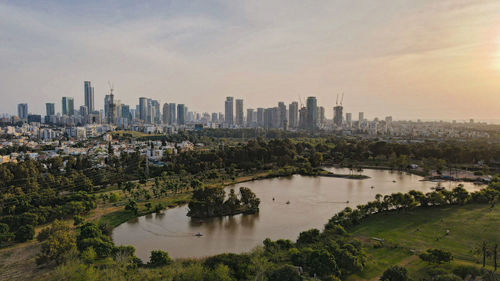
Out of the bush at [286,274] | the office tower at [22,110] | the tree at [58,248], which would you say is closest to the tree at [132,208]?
the tree at [58,248]

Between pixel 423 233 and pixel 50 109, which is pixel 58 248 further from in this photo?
pixel 50 109

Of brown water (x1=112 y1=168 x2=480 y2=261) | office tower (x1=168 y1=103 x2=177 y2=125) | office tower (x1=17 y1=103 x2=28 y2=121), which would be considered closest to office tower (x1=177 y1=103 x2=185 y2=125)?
office tower (x1=168 y1=103 x2=177 y2=125)

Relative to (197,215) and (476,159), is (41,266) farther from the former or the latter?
(476,159)

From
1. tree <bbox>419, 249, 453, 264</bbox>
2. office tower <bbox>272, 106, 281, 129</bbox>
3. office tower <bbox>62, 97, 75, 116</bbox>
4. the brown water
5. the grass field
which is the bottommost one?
the brown water

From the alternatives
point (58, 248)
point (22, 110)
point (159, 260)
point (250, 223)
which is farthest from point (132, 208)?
point (22, 110)

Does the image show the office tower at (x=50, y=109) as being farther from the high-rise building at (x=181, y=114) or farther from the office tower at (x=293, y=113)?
the office tower at (x=293, y=113)

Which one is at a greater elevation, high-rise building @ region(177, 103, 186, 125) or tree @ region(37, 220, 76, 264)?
high-rise building @ region(177, 103, 186, 125)

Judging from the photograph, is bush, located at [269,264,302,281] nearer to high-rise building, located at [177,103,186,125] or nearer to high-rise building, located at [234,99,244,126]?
high-rise building, located at [234,99,244,126]
